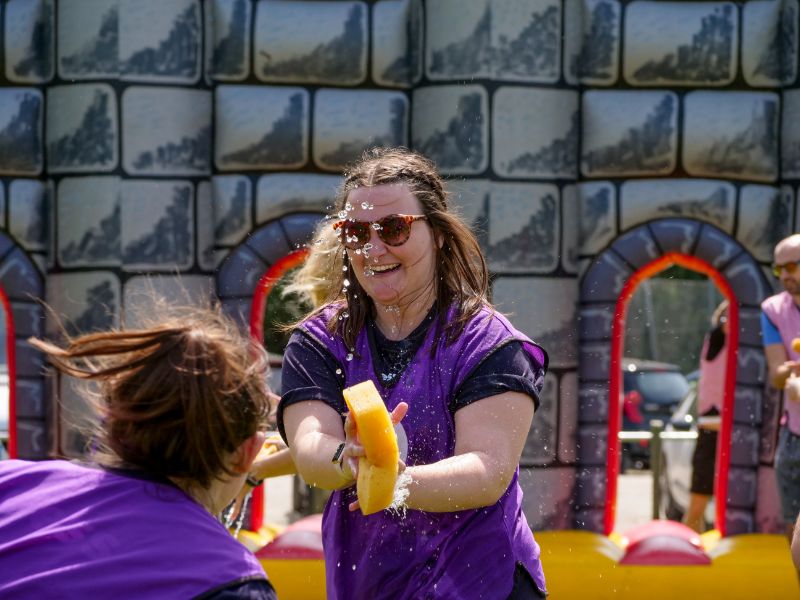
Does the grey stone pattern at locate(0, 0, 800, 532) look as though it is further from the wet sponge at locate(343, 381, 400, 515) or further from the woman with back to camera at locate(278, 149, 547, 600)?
the wet sponge at locate(343, 381, 400, 515)

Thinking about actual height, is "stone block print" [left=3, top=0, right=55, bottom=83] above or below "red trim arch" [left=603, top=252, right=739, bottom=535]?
above

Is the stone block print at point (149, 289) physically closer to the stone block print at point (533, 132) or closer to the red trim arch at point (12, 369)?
the red trim arch at point (12, 369)

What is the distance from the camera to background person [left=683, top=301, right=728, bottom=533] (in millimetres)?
6617

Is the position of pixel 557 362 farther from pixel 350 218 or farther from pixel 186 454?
pixel 186 454

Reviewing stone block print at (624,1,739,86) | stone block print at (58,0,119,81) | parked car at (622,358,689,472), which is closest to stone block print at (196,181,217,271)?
stone block print at (58,0,119,81)

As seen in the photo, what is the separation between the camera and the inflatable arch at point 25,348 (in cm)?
571

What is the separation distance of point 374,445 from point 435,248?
0.64 m

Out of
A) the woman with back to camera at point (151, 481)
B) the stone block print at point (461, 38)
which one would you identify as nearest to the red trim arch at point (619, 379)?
the stone block print at point (461, 38)

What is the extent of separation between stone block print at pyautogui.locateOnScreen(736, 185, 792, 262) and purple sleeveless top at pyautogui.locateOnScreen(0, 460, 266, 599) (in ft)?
14.2

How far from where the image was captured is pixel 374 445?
2018 mm

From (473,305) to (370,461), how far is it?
0.53 metres

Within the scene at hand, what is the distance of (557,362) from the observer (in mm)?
5586

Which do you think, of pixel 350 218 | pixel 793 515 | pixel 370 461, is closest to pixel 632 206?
pixel 793 515

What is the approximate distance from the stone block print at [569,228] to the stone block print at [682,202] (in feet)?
0.69
